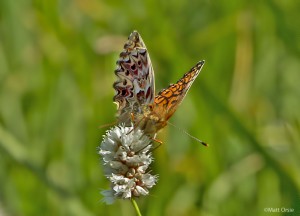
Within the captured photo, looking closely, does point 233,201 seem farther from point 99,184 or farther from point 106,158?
point 106,158

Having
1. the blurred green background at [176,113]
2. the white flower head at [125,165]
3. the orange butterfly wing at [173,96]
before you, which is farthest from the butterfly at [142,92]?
the blurred green background at [176,113]

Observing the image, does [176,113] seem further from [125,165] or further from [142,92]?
[125,165]

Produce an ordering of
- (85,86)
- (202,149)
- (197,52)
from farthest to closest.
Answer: (197,52), (85,86), (202,149)

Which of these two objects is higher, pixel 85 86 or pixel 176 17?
pixel 176 17

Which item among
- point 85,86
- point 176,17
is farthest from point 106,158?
point 176,17

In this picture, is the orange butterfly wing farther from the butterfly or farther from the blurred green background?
the blurred green background

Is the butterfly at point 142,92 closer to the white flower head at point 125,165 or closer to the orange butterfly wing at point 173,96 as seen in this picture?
the orange butterfly wing at point 173,96

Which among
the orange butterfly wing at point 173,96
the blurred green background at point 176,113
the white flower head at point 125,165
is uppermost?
the blurred green background at point 176,113
